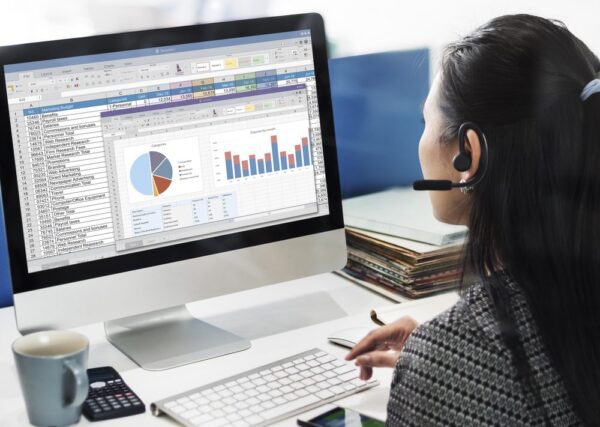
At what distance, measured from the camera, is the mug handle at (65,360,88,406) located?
0.92 m

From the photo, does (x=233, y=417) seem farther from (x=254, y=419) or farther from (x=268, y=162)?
(x=268, y=162)

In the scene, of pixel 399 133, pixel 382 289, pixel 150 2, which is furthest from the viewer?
pixel 399 133

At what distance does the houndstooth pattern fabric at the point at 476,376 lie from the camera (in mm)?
812

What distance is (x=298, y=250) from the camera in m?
1.25

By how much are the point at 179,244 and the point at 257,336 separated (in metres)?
0.19

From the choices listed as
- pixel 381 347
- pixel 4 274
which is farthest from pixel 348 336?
pixel 4 274

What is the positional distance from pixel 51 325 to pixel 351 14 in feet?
3.06

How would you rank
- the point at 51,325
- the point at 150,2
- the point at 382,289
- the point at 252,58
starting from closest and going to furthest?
the point at 51,325 < the point at 252,58 < the point at 382,289 < the point at 150,2

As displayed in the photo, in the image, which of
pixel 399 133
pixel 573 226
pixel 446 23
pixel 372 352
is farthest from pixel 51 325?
pixel 446 23

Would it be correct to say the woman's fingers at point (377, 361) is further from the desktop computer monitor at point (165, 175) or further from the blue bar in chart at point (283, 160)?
the blue bar in chart at point (283, 160)

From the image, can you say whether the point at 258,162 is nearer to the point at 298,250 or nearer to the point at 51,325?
the point at 298,250

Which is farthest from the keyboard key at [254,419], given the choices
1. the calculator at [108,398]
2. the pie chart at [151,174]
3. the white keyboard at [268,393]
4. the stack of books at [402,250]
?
the stack of books at [402,250]

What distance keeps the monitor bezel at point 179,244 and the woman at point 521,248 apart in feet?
1.07

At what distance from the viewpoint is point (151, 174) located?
1.13 m
